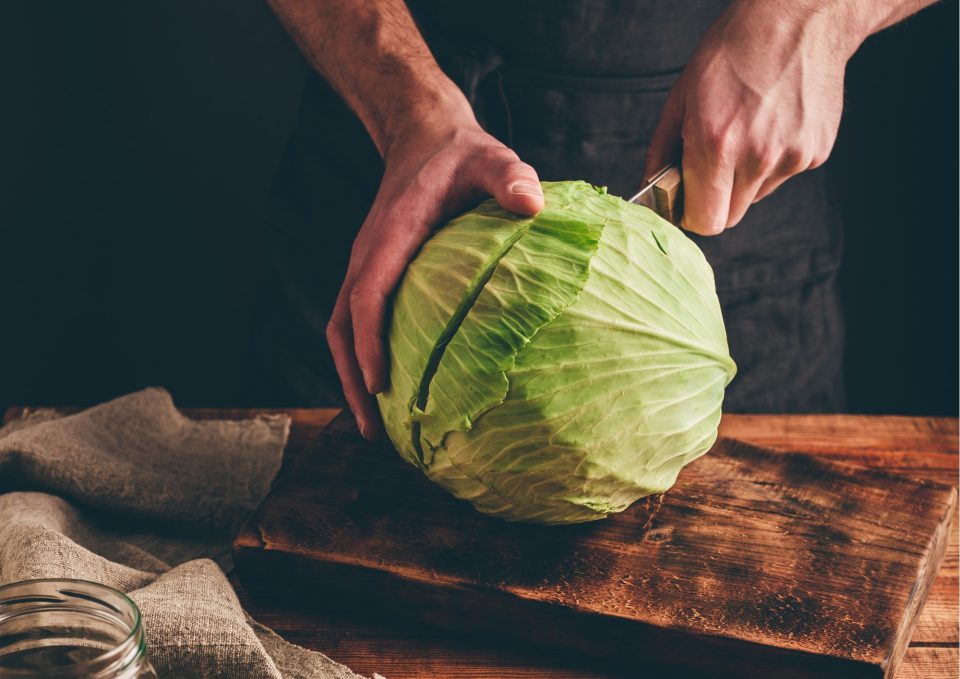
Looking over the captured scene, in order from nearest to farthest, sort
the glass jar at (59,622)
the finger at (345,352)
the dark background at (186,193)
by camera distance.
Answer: the glass jar at (59,622)
the finger at (345,352)
the dark background at (186,193)

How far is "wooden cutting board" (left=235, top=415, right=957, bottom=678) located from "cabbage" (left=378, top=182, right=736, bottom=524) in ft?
0.35

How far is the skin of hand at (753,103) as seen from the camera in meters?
1.89

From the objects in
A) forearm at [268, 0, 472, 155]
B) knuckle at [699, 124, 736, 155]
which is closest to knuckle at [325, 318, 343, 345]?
forearm at [268, 0, 472, 155]

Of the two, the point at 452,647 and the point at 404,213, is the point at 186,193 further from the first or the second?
the point at 452,647

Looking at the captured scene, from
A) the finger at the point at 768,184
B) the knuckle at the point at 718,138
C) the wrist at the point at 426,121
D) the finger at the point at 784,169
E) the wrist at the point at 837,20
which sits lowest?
the finger at the point at 768,184

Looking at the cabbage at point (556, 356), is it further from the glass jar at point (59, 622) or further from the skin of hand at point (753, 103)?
the glass jar at point (59, 622)

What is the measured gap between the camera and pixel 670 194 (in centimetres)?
191

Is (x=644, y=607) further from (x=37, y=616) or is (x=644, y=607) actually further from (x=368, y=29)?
(x=368, y=29)

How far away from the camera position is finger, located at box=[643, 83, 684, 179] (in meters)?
2.00

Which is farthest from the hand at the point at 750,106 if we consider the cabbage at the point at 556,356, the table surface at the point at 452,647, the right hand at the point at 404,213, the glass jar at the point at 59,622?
the glass jar at the point at 59,622

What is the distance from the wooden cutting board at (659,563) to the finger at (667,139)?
637 mm

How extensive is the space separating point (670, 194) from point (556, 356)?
57cm

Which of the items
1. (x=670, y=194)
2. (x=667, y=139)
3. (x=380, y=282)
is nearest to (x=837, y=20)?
(x=667, y=139)

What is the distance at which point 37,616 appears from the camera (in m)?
1.26
